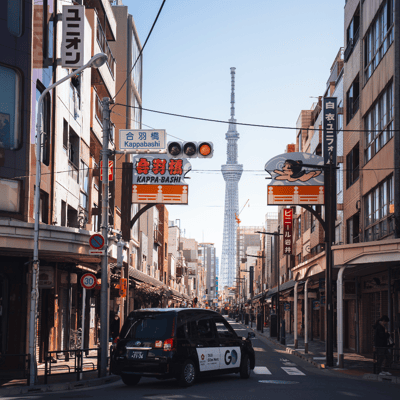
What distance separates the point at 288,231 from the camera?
5738 centimetres

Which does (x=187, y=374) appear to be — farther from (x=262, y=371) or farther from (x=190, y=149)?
(x=190, y=149)

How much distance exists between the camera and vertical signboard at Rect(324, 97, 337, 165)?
108ft

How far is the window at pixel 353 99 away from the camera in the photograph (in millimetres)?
32469

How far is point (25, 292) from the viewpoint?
2180 centimetres

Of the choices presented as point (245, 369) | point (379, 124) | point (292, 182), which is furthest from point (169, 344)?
point (379, 124)

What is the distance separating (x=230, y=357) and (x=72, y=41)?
1277 cm

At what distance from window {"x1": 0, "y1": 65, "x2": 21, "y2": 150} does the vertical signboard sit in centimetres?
1710

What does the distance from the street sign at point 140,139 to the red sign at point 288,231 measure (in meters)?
33.2

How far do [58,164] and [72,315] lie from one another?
7.43 m

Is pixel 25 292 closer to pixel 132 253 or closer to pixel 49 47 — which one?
pixel 49 47

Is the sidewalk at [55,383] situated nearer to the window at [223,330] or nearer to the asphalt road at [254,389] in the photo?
the asphalt road at [254,389]

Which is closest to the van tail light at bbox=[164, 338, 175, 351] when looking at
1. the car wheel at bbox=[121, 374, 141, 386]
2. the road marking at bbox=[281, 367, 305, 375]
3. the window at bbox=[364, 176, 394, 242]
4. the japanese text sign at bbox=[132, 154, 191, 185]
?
the car wheel at bbox=[121, 374, 141, 386]

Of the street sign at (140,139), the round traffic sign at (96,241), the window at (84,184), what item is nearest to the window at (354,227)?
the street sign at (140,139)

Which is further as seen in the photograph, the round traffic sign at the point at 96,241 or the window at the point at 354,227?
the window at the point at 354,227
